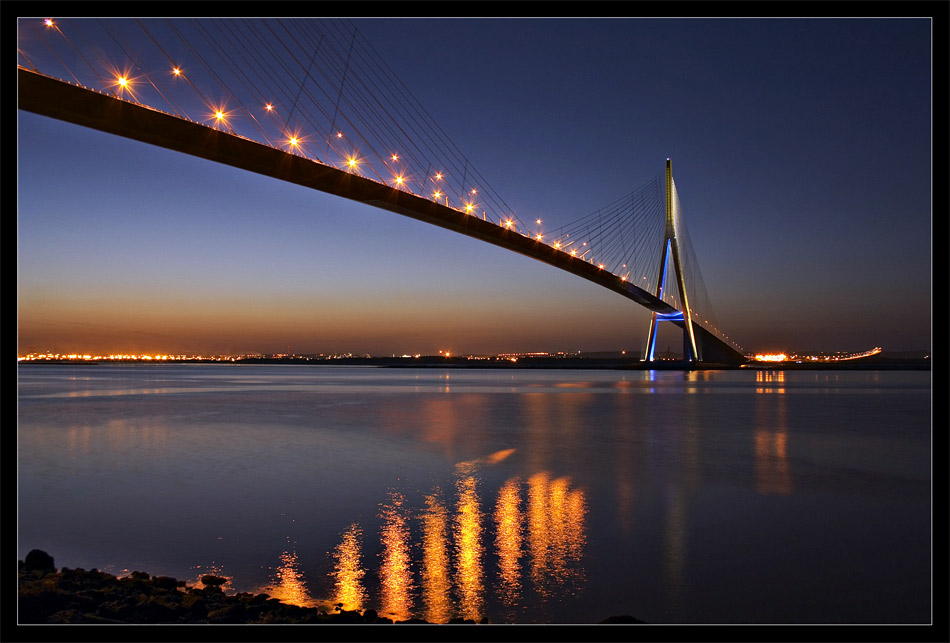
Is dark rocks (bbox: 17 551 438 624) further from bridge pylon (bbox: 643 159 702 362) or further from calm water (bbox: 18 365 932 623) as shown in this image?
bridge pylon (bbox: 643 159 702 362)

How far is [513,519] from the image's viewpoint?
249 inches

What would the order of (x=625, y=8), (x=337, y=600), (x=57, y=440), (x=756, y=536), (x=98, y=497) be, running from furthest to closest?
(x=57, y=440)
(x=98, y=497)
(x=756, y=536)
(x=337, y=600)
(x=625, y=8)

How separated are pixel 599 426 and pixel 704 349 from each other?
38456mm

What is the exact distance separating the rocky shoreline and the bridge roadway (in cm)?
509

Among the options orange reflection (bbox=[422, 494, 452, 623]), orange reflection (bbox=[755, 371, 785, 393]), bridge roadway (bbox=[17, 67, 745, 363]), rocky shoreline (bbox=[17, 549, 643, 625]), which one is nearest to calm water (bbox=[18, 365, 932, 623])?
orange reflection (bbox=[422, 494, 452, 623])

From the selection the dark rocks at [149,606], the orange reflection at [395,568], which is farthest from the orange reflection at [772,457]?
the dark rocks at [149,606]

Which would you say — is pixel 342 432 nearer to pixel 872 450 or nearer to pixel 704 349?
pixel 872 450

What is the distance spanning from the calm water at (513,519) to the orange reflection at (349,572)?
0.07 feet

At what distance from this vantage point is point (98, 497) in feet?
25.8

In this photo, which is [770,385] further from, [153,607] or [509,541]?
[153,607]

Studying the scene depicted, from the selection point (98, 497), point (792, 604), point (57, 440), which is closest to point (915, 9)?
point (792, 604)

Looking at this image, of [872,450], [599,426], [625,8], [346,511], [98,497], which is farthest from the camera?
[599,426]

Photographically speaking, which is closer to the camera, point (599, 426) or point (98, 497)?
point (98, 497)

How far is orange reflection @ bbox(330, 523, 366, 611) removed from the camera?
4.19m
